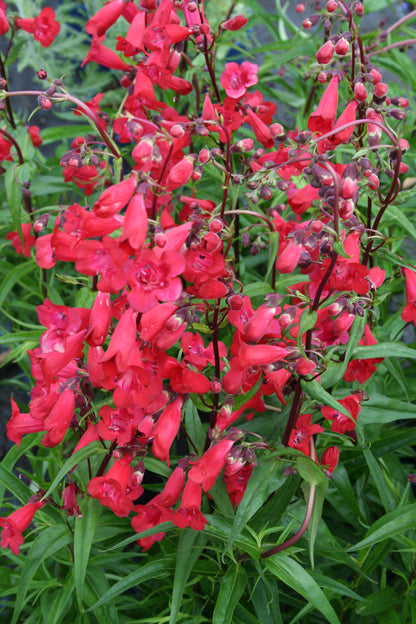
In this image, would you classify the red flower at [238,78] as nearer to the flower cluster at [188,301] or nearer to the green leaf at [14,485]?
the flower cluster at [188,301]

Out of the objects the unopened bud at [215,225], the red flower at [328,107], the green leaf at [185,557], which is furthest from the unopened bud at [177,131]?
the green leaf at [185,557]

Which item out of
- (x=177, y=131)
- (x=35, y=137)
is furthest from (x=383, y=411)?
(x=35, y=137)

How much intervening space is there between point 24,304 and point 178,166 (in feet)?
4.14

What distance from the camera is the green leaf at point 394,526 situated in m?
1.23

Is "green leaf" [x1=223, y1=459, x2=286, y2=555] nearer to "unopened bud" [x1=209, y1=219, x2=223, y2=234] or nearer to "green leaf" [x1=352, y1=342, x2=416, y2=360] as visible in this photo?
"green leaf" [x1=352, y1=342, x2=416, y2=360]

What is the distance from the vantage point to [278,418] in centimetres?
144

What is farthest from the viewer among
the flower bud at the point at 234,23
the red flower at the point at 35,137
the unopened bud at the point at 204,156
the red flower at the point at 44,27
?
the red flower at the point at 35,137

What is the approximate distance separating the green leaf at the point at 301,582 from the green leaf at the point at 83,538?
1.22 feet

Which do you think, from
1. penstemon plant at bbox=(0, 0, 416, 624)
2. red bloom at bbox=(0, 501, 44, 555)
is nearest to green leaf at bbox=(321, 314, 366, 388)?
penstemon plant at bbox=(0, 0, 416, 624)

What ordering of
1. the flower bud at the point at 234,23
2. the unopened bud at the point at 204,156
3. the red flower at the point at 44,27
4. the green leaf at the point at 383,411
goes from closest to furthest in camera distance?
the unopened bud at the point at 204,156
the green leaf at the point at 383,411
the flower bud at the point at 234,23
the red flower at the point at 44,27

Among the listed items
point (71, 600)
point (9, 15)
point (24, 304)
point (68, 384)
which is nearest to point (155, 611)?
point (71, 600)

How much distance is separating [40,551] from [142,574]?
23 centimetres

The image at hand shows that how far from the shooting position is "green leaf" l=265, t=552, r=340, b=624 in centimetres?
116

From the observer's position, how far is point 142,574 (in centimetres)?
128
